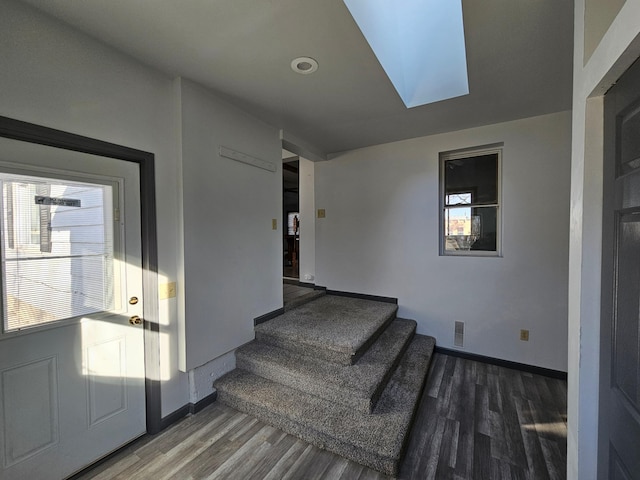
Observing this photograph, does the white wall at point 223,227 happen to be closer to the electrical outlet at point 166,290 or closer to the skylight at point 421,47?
the electrical outlet at point 166,290

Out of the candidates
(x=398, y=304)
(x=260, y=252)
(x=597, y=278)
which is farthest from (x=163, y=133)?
(x=398, y=304)

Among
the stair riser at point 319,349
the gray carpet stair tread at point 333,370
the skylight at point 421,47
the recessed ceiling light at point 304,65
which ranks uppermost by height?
the skylight at point 421,47

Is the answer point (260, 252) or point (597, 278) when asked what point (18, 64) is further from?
point (597, 278)

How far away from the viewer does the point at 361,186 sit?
363 centimetres

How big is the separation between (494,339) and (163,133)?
386cm

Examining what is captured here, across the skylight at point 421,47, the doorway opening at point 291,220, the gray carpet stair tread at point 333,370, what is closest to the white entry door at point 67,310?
the gray carpet stair tread at point 333,370

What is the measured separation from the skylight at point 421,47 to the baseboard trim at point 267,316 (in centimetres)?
252

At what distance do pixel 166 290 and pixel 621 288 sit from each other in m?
2.51

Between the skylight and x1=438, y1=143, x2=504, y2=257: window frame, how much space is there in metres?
1.04

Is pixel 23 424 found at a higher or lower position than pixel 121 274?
lower

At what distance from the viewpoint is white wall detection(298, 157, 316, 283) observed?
4.08m

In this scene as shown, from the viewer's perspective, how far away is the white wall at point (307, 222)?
408 centimetres

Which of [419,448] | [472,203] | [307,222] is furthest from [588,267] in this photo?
[307,222]

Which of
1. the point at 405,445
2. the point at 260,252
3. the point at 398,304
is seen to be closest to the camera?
the point at 405,445
